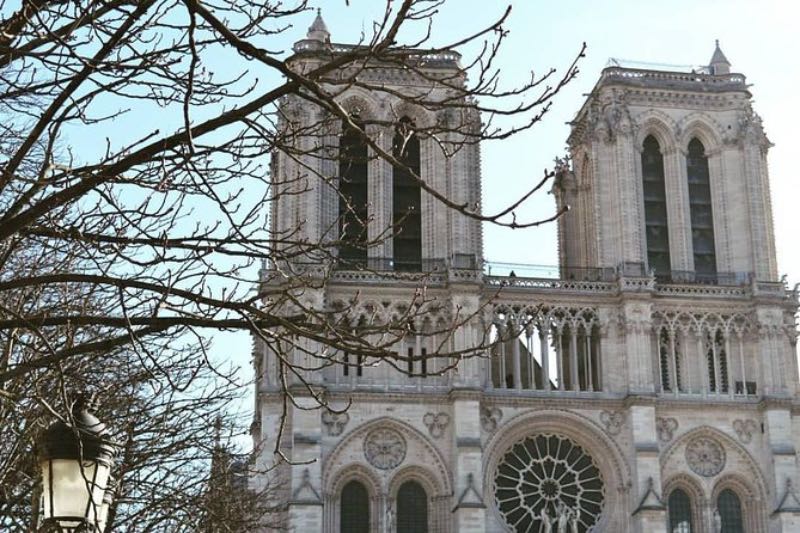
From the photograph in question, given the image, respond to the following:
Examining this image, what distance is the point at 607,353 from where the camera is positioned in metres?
42.3

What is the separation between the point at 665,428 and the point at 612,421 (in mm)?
1503

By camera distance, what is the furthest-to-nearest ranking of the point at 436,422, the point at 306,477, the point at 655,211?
the point at 655,211
the point at 436,422
the point at 306,477

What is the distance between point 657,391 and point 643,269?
3567 millimetres

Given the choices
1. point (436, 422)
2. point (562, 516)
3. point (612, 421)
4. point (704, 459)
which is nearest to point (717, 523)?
point (704, 459)

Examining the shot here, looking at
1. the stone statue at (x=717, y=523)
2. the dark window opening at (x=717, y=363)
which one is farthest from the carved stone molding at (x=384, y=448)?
the dark window opening at (x=717, y=363)

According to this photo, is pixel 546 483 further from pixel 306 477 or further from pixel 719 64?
pixel 719 64

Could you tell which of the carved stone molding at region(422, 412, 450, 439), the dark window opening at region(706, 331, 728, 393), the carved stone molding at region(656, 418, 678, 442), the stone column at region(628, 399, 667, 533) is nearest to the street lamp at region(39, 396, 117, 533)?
the carved stone molding at region(422, 412, 450, 439)

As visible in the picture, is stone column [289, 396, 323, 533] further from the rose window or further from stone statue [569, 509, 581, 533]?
stone statue [569, 509, 581, 533]

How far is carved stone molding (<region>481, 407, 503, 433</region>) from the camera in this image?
41.0m

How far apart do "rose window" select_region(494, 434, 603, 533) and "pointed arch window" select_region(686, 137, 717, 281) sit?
7115 mm

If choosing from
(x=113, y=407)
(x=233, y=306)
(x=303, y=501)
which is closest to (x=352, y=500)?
(x=303, y=501)

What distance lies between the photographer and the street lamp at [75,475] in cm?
827

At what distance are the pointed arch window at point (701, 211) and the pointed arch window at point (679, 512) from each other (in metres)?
6.82

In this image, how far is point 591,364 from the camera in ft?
140
